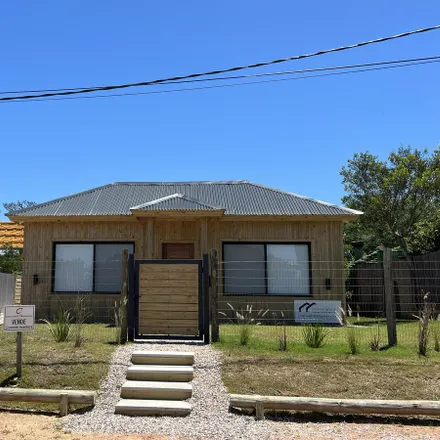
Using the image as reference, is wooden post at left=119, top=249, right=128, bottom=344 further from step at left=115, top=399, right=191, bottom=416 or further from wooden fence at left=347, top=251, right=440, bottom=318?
wooden fence at left=347, top=251, right=440, bottom=318

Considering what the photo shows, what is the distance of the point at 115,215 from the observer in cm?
1420

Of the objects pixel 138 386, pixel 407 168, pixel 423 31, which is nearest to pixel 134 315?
pixel 138 386

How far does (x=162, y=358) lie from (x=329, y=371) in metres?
2.65

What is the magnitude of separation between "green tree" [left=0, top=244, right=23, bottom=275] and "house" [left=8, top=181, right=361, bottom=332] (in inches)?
284

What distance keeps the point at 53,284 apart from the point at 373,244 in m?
17.8

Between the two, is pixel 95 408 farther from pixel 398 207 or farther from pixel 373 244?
pixel 373 244

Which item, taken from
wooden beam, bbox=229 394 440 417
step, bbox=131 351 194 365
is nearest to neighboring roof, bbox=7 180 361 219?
step, bbox=131 351 194 365

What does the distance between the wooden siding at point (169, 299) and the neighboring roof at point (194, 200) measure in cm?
436

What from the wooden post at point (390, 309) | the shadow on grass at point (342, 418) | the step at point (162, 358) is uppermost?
the wooden post at point (390, 309)

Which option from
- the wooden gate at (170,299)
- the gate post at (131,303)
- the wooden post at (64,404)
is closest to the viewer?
the wooden post at (64,404)

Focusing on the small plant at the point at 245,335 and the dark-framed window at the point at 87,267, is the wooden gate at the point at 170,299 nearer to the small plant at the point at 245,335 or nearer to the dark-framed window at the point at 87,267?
the small plant at the point at 245,335

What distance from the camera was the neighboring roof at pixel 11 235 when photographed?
71.3 ft

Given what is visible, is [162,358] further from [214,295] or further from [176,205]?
[176,205]

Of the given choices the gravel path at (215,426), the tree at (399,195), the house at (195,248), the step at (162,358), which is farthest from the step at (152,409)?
the tree at (399,195)
